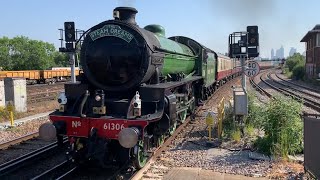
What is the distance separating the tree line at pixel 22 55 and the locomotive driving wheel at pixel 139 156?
75.6 metres

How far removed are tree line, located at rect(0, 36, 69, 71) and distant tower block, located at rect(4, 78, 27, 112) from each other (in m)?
64.7

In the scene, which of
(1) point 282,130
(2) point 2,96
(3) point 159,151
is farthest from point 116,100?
(2) point 2,96

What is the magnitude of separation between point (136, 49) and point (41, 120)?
791cm

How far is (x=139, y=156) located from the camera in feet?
23.9

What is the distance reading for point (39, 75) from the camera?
43.6 meters

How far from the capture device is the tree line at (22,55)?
7775cm

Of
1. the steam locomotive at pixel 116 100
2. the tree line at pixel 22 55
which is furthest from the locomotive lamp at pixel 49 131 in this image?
the tree line at pixel 22 55

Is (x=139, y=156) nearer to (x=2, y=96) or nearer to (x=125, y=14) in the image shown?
(x=125, y=14)

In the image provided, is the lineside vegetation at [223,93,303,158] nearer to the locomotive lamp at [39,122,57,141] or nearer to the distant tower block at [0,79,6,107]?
the locomotive lamp at [39,122,57,141]

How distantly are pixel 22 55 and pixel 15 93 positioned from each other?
71321mm

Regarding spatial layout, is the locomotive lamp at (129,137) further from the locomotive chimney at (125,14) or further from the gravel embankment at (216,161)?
the locomotive chimney at (125,14)

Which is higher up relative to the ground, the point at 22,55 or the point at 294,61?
the point at 22,55

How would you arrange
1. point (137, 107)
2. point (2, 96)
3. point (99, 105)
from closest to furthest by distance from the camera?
point (137, 107), point (99, 105), point (2, 96)

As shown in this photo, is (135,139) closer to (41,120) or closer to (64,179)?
(64,179)
